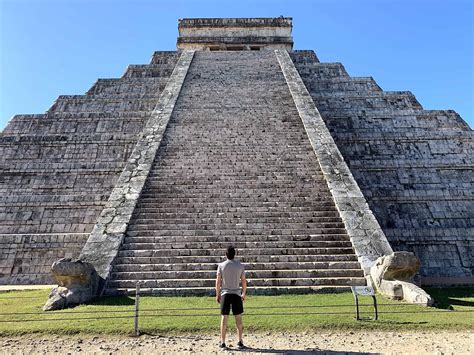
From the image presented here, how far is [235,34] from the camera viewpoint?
27.2 m

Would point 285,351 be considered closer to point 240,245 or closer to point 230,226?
point 240,245

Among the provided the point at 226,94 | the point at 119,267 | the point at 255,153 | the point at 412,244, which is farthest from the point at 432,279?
the point at 226,94

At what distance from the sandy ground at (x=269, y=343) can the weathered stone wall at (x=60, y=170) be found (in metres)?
4.60

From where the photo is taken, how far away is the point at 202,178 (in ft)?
35.5

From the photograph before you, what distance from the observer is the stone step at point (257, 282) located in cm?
743

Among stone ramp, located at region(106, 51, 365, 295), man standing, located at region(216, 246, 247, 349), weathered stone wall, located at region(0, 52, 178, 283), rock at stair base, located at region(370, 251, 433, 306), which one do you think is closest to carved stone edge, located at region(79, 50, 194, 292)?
stone ramp, located at region(106, 51, 365, 295)

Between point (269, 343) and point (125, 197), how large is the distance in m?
5.99

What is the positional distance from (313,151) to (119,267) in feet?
21.4

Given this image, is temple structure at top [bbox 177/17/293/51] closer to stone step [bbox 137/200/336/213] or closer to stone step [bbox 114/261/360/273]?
stone step [bbox 137/200/336/213]

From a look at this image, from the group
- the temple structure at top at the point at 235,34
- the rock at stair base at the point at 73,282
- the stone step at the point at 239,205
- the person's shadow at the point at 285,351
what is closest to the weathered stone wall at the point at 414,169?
the stone step at the point at 239,205

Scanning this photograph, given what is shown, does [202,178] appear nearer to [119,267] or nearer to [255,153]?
[255,153]

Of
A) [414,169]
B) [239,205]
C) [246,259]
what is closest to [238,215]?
[239,205]

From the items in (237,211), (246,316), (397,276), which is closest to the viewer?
(246,316)

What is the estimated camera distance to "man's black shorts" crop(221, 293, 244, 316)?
4902 mm
